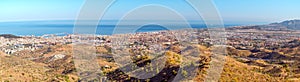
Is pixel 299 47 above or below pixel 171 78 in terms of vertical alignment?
below

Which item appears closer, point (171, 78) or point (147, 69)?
point (171, 78)

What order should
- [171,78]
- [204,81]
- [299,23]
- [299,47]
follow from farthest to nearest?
1. [299,23]
2. [299,47]
3. [171,78]
4. [204,81]

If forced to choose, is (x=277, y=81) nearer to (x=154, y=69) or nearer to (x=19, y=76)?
(x=154, y=69)

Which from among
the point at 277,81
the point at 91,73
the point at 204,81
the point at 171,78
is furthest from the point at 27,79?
the point at 277,81

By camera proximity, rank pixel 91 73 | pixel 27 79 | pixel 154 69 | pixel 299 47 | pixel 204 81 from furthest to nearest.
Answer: pixel 299 47, pixel 27 79, pixel 91 73, pixel 154 69, pixel 204 81

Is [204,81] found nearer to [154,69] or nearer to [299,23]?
[154,69]

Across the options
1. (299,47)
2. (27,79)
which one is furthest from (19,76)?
(299,47)

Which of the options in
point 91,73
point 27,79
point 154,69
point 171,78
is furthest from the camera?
point 27,79

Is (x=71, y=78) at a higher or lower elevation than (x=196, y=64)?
lower

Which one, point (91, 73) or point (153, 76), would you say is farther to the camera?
point (91, 73)
